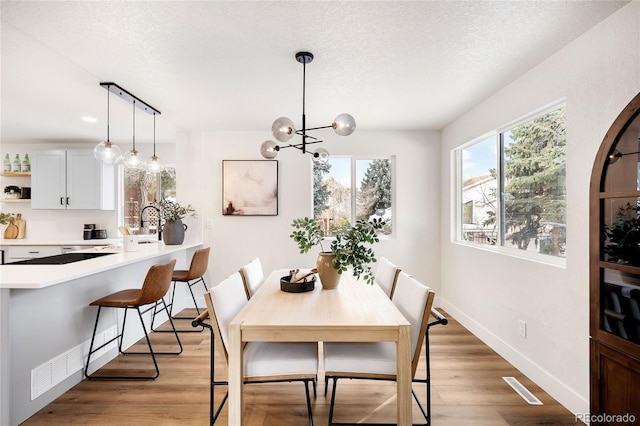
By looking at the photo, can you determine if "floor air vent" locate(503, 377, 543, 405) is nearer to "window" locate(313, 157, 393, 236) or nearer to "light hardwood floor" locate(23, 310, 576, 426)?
"light hardwood floor" locate(23, 310, 576, 426)

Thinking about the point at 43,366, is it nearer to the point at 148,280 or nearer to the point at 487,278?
the point at 148,280

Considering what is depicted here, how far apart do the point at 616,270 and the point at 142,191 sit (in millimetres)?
5663

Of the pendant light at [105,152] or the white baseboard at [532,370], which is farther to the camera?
the pendant light at [105,152]

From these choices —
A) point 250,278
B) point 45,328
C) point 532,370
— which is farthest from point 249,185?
point 532,370

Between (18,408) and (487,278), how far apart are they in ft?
11.9

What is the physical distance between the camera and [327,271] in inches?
89.3

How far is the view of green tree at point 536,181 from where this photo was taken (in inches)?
90.4

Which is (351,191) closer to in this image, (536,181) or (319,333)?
(536,181)

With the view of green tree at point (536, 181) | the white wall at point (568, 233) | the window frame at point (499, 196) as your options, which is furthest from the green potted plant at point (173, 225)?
the view of green tree at point (536, 181)

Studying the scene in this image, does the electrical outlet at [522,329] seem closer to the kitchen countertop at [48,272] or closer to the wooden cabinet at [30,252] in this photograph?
the kitchen countertop at [48,272]

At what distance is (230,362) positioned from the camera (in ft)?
5.19

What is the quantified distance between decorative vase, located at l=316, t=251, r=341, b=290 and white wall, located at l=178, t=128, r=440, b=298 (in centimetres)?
200

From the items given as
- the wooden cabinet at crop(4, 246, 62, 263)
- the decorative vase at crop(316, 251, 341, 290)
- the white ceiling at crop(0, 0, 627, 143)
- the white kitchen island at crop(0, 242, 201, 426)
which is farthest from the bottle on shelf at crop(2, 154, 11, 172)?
the decorative vase at crop(316, 251, 341, 290)

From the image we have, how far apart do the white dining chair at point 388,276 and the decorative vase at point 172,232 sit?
247 cm
